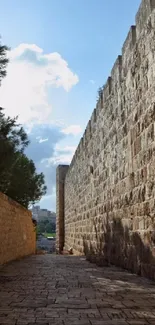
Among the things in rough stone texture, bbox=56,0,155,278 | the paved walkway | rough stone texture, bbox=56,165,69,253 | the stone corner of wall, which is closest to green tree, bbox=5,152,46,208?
rough stone texture, bbox=56,0,155,278

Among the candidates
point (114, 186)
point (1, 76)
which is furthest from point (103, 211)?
point (1, 76)

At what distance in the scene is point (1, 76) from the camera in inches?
282

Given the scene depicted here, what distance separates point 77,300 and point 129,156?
3033 millimetres

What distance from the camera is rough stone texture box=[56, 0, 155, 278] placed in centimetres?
512

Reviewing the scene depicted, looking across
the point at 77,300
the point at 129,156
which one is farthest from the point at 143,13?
the point at 77,300

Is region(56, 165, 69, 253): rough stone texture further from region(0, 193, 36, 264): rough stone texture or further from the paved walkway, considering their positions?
the paved walkway

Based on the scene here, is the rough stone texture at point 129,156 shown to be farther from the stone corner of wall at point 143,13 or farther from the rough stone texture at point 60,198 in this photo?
the rough stone texture at point 60,198

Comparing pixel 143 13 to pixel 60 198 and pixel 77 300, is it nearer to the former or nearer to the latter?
pixel 77 300

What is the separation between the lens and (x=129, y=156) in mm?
6176

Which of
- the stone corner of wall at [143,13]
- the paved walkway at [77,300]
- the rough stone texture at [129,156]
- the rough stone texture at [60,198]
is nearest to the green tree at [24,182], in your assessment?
the rough stone texture at [129,156]

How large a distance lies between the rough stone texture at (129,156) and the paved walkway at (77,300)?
697 mm

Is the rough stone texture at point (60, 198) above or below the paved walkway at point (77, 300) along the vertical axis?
above

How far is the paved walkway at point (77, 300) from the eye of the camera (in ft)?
9.36

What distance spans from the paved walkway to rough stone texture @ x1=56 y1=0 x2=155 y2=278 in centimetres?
70
